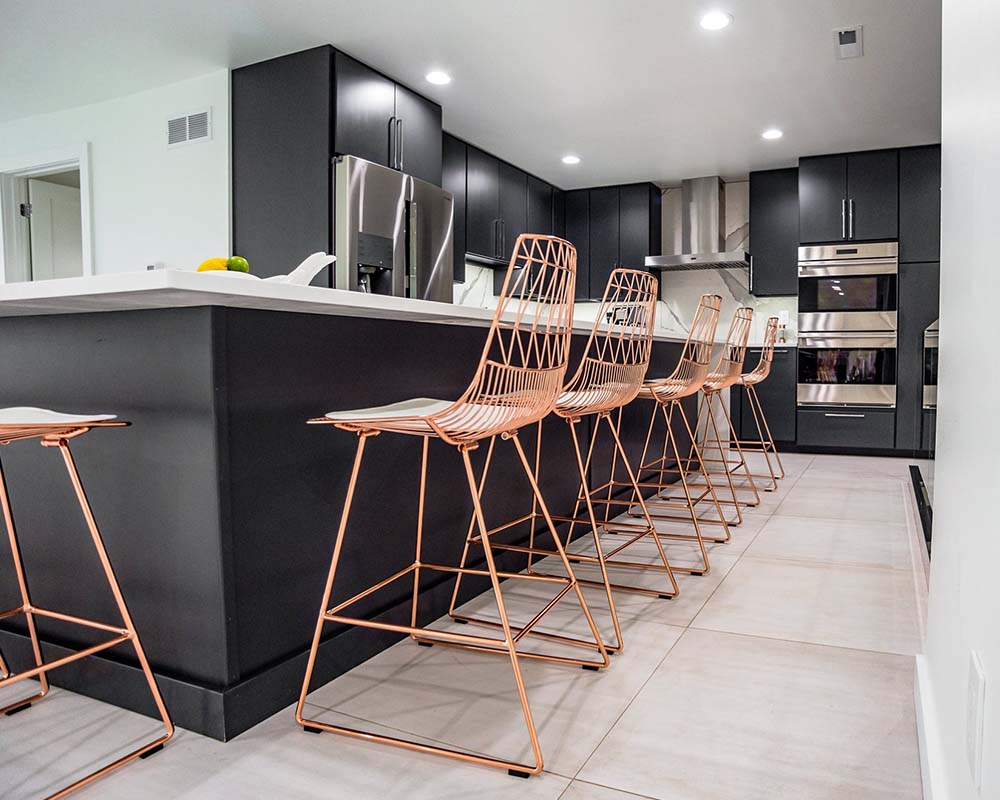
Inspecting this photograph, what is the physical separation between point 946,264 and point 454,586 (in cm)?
157

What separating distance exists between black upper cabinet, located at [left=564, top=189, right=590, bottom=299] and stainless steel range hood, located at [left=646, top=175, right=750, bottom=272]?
642 mm

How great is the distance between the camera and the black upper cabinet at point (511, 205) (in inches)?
260

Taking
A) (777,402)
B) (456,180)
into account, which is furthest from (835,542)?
(456,180)

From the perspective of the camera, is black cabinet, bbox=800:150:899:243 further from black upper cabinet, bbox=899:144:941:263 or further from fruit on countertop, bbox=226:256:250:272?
fruit on countertop, bbox=226:256:250:272

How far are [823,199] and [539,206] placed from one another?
8.01 feet

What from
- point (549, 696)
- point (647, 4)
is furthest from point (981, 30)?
point (647, 4)

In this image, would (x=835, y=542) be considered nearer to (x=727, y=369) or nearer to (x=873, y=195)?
→ (x=727, y=369)

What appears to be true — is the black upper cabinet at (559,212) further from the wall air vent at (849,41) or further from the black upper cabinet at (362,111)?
the wall air vent at (849,41)

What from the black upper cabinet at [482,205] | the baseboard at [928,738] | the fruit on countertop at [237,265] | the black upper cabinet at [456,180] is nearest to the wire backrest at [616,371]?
the fruit on countertop at [237,265]

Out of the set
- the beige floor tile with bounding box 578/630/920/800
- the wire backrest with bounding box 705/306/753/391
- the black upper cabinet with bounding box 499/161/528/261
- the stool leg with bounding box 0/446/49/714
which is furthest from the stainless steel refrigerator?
the beige floor tile with bounding box 578/630/920/800

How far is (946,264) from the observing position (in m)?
1.43

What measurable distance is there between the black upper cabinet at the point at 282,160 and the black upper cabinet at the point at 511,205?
254cm

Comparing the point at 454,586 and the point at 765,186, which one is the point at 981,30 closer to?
the point at 454,586

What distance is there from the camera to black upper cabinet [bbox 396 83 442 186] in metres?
4.75
